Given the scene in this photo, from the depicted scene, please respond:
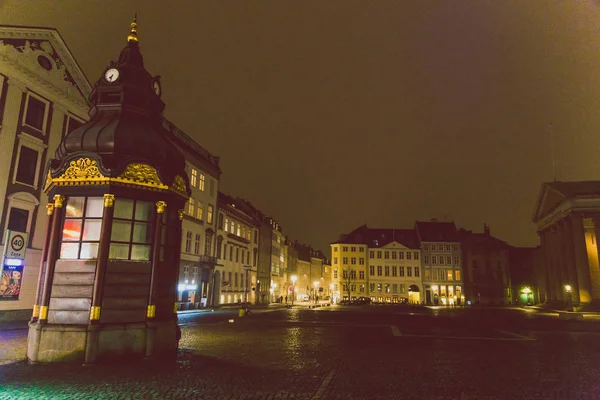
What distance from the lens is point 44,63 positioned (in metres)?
29.4

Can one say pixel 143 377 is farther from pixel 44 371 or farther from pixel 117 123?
pixel 117 123

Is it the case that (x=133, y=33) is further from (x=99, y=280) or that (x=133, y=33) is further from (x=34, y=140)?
(x=34, y=140)

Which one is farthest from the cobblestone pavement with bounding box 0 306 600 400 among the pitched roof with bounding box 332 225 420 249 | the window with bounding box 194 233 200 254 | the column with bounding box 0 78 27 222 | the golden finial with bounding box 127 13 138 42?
the pitched roof with bounding box 332 225 420 249

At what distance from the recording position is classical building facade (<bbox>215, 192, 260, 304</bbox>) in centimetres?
5162

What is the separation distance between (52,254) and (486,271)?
309 feet

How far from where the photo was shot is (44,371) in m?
9.65

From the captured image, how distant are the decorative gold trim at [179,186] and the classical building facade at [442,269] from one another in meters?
88.1

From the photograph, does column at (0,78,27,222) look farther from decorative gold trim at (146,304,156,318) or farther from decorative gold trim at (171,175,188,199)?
decorative gold trim at (146,304,156,318)

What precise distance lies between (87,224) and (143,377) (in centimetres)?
493

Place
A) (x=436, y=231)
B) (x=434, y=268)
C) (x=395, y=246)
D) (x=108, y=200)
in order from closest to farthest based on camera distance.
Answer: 1. (x=108, y=200)
2. (x=434, y=268)
3. (x=395, y=246)
4. (x=436, y=231)

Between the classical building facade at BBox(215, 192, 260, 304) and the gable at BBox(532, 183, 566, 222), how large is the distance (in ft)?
144

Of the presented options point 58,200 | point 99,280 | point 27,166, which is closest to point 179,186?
point 58,200

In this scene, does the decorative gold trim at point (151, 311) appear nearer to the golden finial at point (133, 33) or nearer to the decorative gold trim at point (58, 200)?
the decorative gold trim at point (58, 200)

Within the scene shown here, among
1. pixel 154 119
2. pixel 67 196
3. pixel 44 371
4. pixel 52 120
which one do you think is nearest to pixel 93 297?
pixel 44 371
